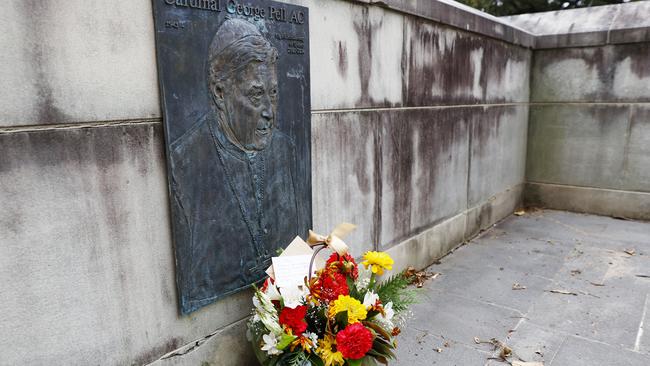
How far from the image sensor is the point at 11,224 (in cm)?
172

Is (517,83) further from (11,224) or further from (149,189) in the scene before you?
(11,224)

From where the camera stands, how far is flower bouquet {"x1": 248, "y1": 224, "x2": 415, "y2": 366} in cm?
216

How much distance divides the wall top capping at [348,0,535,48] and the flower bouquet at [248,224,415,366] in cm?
213

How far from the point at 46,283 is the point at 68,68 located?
88 cm

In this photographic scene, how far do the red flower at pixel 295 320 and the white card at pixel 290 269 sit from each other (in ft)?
0.84

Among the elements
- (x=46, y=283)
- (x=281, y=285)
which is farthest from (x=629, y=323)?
(x=46, y=283)

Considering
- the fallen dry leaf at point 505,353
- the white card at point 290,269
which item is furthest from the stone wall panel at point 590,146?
the white card at point 290,269

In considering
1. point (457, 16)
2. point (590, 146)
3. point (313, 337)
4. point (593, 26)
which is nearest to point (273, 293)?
point (313, 337)

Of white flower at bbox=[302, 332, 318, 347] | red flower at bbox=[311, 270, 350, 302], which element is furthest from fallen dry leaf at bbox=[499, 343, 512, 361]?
white flower at bbox=[302, 332, 318, 347]

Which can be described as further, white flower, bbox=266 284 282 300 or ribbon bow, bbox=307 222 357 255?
ribbon bow, bbox=307 222 357 255

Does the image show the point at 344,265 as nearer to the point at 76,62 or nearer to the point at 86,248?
the point at 86,248

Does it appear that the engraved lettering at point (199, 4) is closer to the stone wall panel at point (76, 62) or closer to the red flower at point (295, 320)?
the stone wall panel at point (76, 62)

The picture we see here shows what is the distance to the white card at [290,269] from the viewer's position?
8.06 ft

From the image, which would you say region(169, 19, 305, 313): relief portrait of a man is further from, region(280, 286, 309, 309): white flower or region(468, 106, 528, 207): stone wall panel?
region(468, 106, 528, 207): stone wall panel
